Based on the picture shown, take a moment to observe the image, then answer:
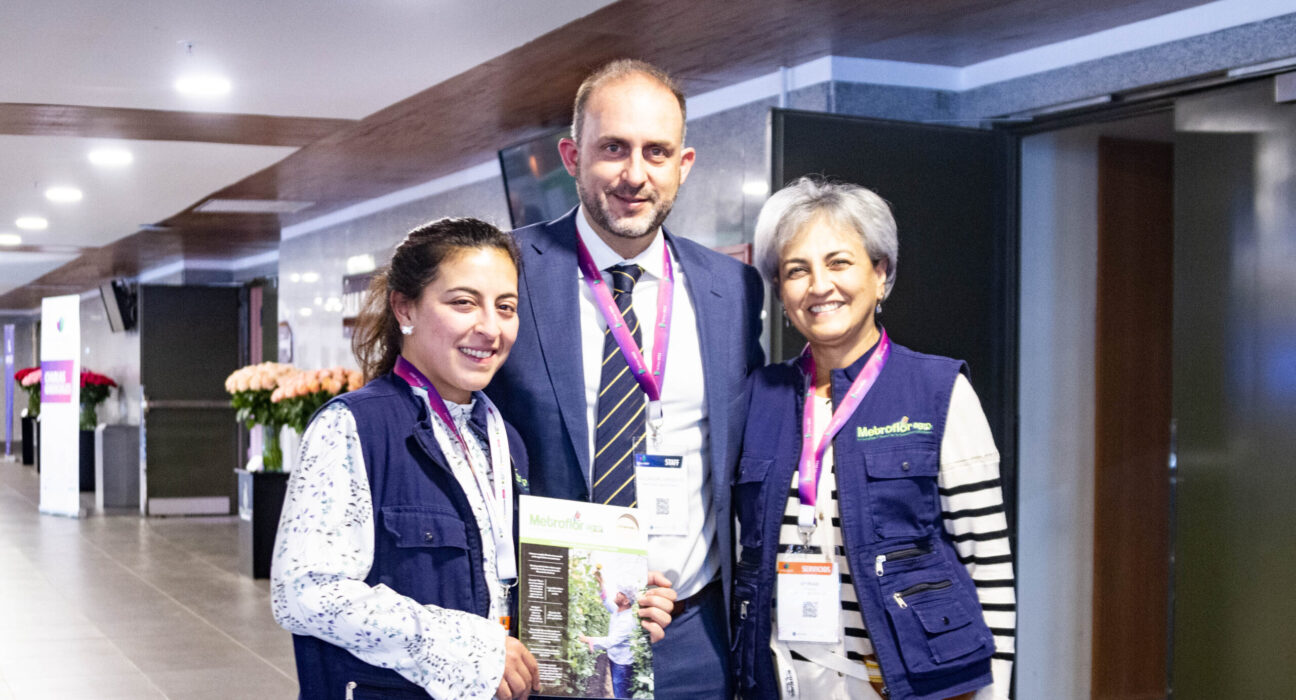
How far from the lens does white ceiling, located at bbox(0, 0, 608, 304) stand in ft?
15.1

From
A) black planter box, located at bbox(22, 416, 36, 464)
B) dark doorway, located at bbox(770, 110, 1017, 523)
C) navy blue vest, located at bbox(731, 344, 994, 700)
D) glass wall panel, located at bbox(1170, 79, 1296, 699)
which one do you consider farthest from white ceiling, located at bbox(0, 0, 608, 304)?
black planter box, located at bbox(22, 416, 36, 464)

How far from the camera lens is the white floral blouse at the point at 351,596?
66.1 inches

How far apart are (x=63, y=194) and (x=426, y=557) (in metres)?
9.33

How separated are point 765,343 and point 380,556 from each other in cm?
354

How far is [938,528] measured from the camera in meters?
2.12

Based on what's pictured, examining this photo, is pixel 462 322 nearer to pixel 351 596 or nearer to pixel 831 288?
pixel 351 596

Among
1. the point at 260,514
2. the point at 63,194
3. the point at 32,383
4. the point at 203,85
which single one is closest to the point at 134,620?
the point at 260,514

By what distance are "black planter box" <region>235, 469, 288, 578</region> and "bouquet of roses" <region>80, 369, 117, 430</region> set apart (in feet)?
24.7

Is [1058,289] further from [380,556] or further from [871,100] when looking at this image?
[380,556]

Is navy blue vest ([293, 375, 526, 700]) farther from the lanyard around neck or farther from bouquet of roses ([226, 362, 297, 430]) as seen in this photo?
bouquet of roses ([226, 362, 297, 430])

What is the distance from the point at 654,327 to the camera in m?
2.20

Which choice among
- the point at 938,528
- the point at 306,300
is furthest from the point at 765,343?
the point at 306,300

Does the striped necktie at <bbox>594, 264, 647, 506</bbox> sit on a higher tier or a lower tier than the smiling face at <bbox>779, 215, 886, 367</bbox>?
lower

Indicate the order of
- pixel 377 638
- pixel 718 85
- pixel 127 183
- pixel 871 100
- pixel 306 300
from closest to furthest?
pixel 377 638
pixel 871 100
pixel 718 85
pixel 127 183
pixel 306 300
